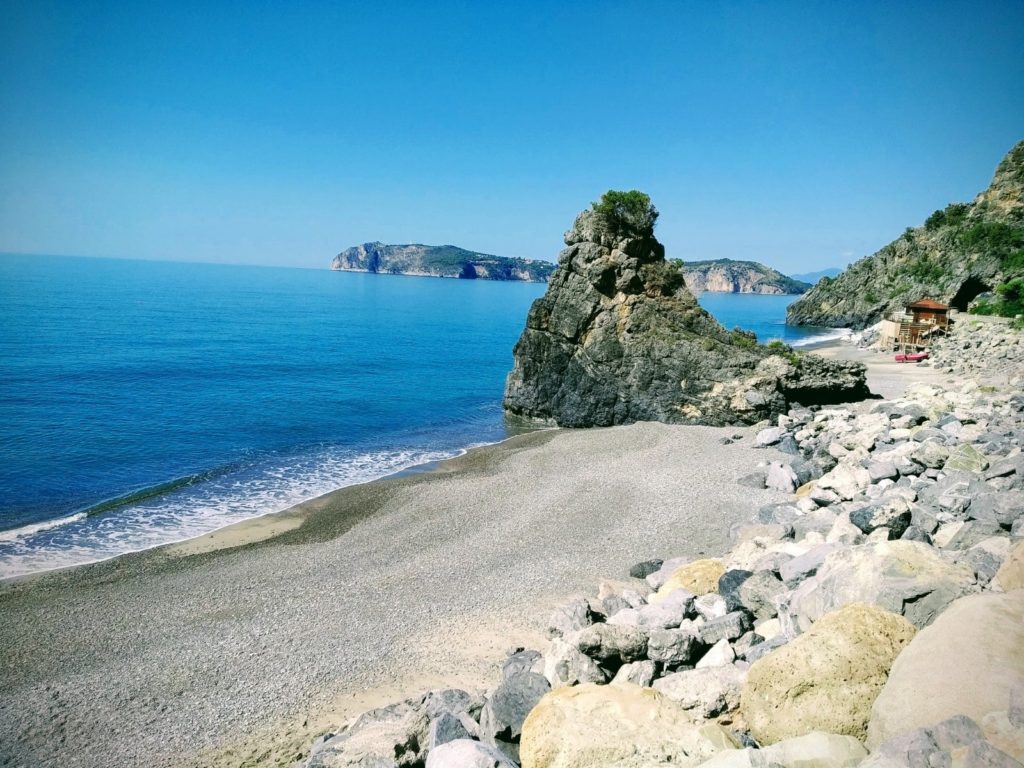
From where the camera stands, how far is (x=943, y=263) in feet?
268

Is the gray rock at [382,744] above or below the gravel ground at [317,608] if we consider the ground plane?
above

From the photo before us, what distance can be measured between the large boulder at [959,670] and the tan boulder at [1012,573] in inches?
37.1

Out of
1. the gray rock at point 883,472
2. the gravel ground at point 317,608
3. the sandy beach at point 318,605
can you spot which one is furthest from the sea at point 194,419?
the gray rock at point 883,472

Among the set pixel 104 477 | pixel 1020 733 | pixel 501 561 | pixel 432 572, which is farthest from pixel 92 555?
pixel 1020 733

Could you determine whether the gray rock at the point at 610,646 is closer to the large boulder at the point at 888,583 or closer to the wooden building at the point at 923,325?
the large boulder at the point at 888,583

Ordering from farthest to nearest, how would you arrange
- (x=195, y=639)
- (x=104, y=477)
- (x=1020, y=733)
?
1. (x=104, y=477)
2. (x=195, y=639)
3. (x=1020, y=733)

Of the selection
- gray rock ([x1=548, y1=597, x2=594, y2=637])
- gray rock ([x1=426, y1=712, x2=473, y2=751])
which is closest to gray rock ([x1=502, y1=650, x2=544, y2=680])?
gray rock ([x1=548, y1=597, x2=594, y2=637])

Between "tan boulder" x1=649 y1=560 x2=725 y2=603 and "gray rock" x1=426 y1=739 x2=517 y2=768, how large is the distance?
5.72 meters

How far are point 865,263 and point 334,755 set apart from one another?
4827 inches

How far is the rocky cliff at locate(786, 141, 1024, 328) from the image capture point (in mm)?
69875

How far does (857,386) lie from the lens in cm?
3322

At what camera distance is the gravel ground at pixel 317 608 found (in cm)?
1153

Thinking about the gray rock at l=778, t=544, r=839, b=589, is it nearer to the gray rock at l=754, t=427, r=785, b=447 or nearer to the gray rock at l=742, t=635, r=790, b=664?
the gray rock at l=742, t=635, r=790, b=664

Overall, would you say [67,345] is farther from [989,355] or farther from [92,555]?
[989,355]
